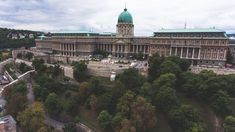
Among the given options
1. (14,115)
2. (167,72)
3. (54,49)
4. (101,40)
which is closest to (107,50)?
(101,40)

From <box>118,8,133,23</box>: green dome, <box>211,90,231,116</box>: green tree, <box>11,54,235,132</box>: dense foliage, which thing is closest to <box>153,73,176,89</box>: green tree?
<box>11,54,235,132</box>: dense foliage

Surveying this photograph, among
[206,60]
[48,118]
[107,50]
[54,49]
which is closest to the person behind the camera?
[48,118]

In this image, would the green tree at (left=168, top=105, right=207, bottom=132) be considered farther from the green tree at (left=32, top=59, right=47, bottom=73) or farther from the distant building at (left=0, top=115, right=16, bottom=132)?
the green tree at (left=32, top=59, right=47, bottom=73)

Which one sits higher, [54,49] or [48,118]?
[54,49]

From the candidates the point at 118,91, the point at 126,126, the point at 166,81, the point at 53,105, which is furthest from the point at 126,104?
the point at 53,105

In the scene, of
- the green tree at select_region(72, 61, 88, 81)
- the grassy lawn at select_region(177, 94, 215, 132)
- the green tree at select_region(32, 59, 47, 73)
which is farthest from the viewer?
the green tree at select_region(32, 59, 47, 73)

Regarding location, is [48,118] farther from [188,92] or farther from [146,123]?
[188,92]
